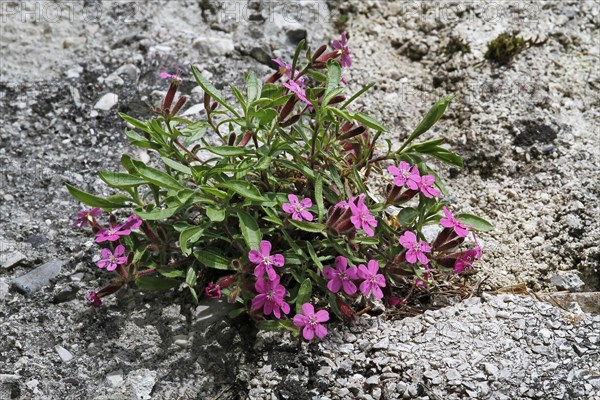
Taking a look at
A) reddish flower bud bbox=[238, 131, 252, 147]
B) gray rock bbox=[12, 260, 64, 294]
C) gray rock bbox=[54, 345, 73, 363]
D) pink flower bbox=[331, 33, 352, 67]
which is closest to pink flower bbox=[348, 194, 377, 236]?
reddish flower bud bbox=[238, 131, 252, 147]

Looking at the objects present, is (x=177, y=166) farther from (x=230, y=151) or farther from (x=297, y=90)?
(x=297, y=90)

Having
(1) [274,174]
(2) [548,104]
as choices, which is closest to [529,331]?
(1) [274,174]

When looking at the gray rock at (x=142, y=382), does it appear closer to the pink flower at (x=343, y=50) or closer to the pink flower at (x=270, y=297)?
the pink flower at (x=270, y=297)

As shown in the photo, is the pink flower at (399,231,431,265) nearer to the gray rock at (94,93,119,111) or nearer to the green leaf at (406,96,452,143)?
the green leaf at (406,96,452,143)

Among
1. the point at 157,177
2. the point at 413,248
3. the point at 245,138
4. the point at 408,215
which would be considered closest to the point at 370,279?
the point at 413,248

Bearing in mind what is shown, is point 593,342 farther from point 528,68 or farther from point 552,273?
point 528,68

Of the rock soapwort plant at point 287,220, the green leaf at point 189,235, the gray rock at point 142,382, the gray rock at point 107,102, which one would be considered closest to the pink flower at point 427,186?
the rock soapwort plant at point 287,220

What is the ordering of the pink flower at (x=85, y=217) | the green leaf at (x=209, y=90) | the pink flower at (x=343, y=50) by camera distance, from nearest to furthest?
the green leaf at (x=209, y=90) → the pink flower at (x=85, y=217) → the pink flower at (x=343, y=50)
